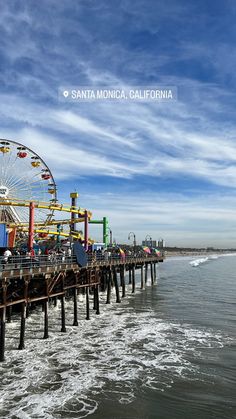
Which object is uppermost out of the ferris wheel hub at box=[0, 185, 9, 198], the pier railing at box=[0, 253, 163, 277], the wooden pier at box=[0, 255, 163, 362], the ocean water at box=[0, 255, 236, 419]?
the ferris wheel hub at box=[0, 185, 9, 198]

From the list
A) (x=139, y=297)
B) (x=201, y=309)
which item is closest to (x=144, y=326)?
(x=201, y=309)

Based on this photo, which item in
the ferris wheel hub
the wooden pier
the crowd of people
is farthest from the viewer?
the ferris wheel hub

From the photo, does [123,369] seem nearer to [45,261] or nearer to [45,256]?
[45,261]

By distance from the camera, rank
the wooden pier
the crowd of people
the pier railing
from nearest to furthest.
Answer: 1. the wooden pier
2. the pier railing
3. the crowd of people

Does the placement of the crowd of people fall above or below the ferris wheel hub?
below

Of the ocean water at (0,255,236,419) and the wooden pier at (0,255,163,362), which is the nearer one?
the ocean water at (0,255,236,419)

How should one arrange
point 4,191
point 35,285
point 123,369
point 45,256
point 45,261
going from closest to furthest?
point 123,369 < point 45,261 < point 45,256 < point 35,285 < point 4,191

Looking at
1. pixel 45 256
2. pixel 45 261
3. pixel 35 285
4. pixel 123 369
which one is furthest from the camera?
pixel 35 285

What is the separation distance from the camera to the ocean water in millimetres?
13164

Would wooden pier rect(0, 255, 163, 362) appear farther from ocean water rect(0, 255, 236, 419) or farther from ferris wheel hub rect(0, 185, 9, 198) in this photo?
ferris wheel hub rect(0, 185, 9, 198)

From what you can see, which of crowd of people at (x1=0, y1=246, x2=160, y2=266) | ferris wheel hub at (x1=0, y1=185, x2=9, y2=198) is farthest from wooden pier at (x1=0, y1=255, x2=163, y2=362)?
ferris wheel hub at (x1=0, y1=185, x2=9, y2=198)

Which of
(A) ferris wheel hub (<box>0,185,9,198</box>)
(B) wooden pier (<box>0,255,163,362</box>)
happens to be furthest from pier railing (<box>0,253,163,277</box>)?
(A) ferris wheel hub (<box>0,185,9,198</box>)

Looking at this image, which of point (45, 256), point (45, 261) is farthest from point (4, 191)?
point (45, 261)

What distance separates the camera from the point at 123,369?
1695cm
